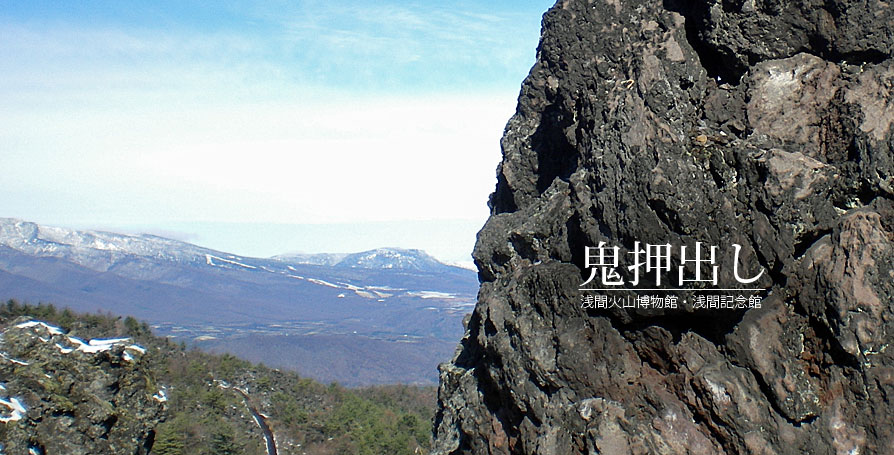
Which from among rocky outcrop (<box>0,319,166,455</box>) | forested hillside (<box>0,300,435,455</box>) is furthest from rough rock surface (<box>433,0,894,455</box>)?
forested hillside (<box>0,300,435,455</box>)

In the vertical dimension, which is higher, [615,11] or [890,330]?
[615,11]

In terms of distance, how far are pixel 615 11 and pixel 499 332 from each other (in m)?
4.04

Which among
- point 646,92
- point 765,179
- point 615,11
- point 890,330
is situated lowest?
point 890,330

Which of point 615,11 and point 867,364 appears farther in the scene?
point 615,11

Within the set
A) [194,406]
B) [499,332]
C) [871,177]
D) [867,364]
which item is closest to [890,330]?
[867,364]

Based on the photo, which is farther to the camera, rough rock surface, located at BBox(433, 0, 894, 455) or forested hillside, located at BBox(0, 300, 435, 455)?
forested hillside, located at BBox(0, 300, 435, 455)

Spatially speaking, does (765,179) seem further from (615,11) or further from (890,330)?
(615,11)

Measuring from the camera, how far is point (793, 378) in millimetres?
6859

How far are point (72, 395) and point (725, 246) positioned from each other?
11.0 m

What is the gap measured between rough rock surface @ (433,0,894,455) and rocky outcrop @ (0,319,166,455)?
7.54m

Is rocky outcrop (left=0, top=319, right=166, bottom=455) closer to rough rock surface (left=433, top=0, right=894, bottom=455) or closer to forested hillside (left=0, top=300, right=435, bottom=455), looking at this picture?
rough rock surface (left=433, top=0, right=894, bottom=455)

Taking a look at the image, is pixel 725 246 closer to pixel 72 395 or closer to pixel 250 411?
pixel 72 395

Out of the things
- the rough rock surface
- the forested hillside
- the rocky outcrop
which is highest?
the rough rock surface

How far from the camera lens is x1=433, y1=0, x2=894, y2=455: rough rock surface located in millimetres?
6812
